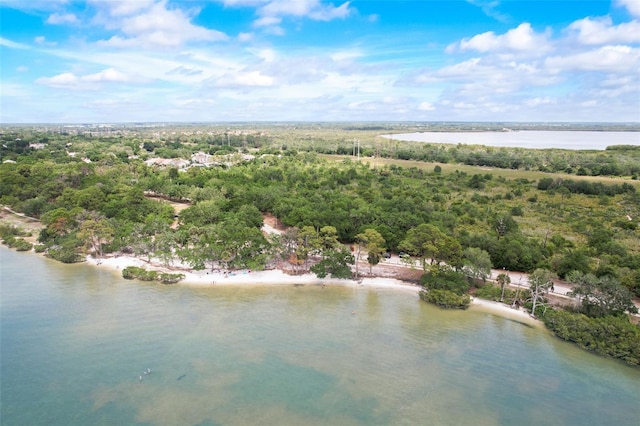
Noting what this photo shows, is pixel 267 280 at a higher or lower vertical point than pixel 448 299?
lower

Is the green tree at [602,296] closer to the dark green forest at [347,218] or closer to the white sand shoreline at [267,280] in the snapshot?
the dark green forest at [347,218]

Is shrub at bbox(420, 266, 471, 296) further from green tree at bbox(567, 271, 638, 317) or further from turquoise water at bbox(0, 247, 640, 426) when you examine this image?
green tree at bbox(567, 271, 638, 317)

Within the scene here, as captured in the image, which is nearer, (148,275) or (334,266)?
(148,275)

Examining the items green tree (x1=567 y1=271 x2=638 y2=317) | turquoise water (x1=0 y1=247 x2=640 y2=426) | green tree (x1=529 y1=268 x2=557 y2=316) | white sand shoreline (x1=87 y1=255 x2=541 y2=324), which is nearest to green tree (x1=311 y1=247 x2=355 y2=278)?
white sand shoreline (x1=87 y1=255 x2=541 y2=324)

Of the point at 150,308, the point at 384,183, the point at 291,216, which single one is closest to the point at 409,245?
the point at 291,216

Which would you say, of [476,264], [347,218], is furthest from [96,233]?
[476,264]

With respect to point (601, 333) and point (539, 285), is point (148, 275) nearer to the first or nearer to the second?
point (539, 285)

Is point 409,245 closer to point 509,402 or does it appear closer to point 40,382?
point 509,402

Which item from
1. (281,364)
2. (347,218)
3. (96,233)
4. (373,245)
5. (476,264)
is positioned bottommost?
(281,364)
